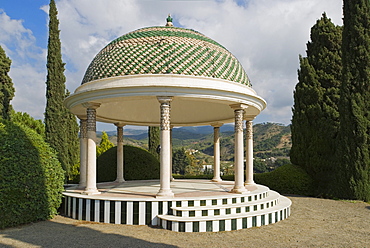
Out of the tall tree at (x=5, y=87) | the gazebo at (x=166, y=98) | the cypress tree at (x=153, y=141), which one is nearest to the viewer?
the gazebo at (x=166, y=98)

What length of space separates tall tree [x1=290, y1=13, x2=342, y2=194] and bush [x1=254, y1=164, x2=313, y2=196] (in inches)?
20.1

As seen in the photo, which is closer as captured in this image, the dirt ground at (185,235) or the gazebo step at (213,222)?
the dirt ground at (185,235)

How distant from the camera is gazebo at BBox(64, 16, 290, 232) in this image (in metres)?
10.1

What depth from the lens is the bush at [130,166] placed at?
19.1 meters

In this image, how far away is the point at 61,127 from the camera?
22.9 m

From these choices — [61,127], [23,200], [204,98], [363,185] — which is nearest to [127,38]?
[204,98]

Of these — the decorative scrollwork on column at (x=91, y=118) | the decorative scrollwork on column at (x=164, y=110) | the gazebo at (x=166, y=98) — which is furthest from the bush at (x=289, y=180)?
the decorative scrollwork on column at (x=91, y=118)

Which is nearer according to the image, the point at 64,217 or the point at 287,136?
the point at 64,217

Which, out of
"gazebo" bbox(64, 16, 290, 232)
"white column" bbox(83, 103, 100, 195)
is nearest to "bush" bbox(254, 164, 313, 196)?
"gazebo" bbox(64, 16, 290, 232)

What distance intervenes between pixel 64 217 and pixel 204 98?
693 centimetres

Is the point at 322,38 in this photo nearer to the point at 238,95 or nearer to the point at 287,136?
the point at 238,95

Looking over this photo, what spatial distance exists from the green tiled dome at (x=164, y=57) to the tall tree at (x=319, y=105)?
26.4ft

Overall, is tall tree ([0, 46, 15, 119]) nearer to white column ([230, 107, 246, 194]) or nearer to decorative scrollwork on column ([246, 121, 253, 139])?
decorative scrollwork on column ([246, 121, 253, 139])

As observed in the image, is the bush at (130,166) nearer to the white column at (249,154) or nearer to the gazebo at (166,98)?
the gazebo at (166,98)
